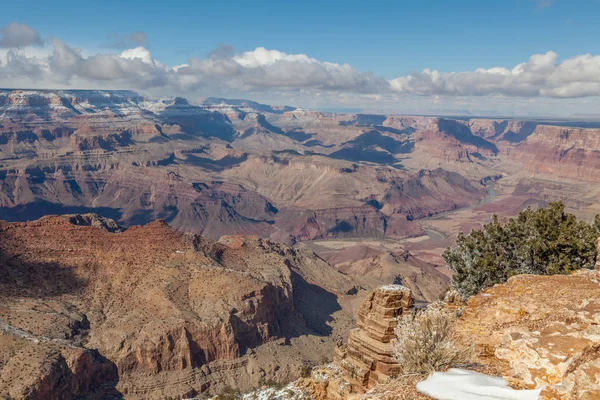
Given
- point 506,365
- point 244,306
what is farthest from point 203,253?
point 506,365

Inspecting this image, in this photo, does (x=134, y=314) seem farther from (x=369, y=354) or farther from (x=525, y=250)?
(x=525, y=250)

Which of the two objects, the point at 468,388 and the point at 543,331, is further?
the point at 543,331

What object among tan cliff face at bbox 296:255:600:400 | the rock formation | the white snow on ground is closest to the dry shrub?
tan cliff face at bbox 296:255:600:400

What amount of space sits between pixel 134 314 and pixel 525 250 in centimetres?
5267

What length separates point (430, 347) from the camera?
1925cm

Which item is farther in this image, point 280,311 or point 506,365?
point 280,311

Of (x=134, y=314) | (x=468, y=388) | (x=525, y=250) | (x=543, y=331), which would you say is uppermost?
(x=543, y=331)

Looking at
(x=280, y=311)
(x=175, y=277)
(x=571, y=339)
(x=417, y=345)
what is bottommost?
(x=280, y=311)

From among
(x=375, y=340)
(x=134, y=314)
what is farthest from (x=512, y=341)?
(x=134, y=314)

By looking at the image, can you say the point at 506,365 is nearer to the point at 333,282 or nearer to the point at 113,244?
the point at 113,244

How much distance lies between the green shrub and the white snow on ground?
88.7ft

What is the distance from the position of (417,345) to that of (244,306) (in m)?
53.6

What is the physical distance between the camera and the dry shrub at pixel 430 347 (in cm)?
1852

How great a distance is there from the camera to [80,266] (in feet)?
233
